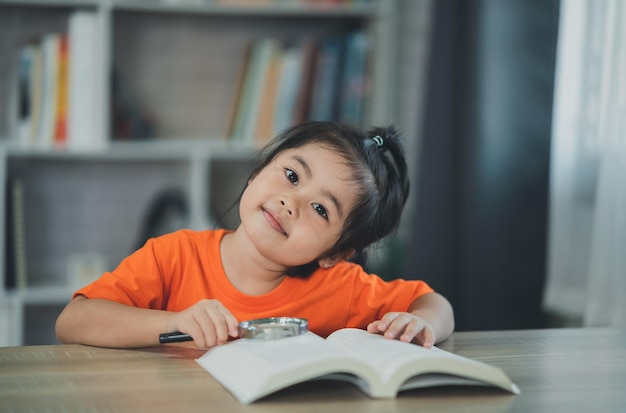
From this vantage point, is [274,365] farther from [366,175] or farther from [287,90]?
[287,90]

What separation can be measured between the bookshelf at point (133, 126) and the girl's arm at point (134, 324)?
1487mm

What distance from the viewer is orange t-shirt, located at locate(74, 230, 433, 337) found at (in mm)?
1323

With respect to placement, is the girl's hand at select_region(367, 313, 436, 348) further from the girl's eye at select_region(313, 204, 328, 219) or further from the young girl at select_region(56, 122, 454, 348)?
the girl's eye at select_region(313, 204, 328, 219)

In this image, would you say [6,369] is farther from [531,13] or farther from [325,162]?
[531,13]

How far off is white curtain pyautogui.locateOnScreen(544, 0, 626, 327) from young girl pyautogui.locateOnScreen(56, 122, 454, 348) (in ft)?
1.83

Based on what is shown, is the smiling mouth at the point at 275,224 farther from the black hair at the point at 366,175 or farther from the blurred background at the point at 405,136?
the blurred background at the point at 405,136

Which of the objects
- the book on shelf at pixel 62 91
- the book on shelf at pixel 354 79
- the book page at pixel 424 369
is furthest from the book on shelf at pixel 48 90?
the book page at pixel 424 369

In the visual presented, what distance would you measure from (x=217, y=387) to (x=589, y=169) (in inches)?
53.0

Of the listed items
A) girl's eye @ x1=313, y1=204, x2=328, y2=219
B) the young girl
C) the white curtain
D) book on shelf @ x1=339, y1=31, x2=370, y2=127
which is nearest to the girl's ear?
the young girl

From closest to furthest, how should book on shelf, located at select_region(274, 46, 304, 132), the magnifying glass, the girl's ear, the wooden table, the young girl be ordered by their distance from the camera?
the wooden table < the magnifying glass < the young girl < the girl's ear < book on shelf, located at select_region(274, 46, 304, 132)

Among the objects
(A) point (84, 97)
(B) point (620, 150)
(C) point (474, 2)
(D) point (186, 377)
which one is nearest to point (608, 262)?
(B) point (620, 150)

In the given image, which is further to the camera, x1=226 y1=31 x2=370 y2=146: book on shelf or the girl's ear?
x1=226 y1=31 x2=370 y2=146: book on shelf

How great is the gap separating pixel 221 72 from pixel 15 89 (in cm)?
67

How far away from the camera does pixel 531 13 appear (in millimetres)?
2105
